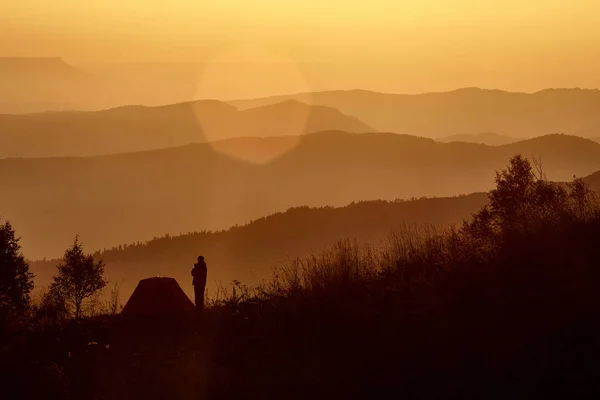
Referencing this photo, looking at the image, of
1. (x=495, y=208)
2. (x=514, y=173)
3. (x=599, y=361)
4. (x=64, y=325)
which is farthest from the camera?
(x=514, y=173)

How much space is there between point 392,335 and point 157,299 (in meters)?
10.2

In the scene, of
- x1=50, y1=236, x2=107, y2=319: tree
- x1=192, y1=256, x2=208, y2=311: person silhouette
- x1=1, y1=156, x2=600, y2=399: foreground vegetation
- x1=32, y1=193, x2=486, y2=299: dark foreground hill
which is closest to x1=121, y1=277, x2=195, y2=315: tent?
x1=192, y1=256, x2=208, y2=311: person silhouette

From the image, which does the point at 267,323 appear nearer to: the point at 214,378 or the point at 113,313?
the point at 214,378

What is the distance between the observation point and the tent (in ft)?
64.0

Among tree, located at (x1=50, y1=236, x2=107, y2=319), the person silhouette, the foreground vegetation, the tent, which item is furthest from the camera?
Result: tree, located at (x1=50, y1=236, x2=107, y2=319)

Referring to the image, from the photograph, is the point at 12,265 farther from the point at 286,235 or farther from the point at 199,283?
the point at 286,235

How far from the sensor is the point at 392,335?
1148 centimetres

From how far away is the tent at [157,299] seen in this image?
19500mm

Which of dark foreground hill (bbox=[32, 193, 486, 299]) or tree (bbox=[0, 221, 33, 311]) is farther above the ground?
dark foreground hill (bbox=[32, 193, 486, 299])

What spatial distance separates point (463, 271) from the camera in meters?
12.9

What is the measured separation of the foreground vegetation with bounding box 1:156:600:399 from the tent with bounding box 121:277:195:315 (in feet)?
13.1

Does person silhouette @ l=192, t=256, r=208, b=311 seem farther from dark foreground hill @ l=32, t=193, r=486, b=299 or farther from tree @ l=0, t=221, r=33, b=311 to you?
dark foreground hill @ l=32, t=193, r=486, b=299

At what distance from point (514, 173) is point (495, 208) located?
5.56m

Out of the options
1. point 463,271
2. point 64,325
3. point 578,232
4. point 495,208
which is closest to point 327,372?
point 463,271
